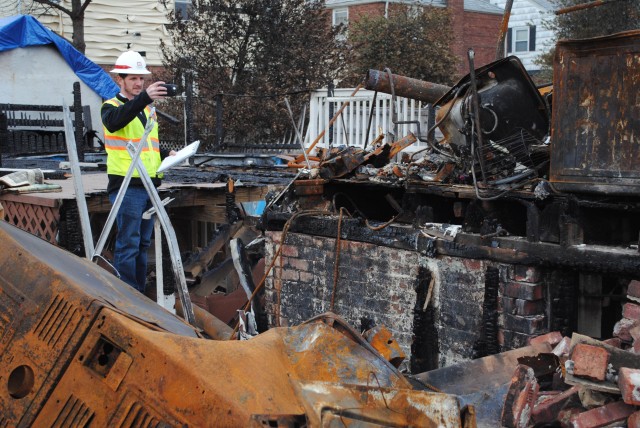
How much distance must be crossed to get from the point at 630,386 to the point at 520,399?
54cm

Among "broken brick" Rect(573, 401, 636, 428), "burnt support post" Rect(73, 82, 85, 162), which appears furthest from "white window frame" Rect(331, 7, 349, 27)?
"broken brick" Rect(573, 401, 636, 428)

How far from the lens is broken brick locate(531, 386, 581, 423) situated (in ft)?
13.1

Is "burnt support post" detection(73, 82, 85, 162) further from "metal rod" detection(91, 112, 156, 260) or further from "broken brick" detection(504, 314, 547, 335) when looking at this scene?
"broken brick" detection(504, 314, 547, 335)

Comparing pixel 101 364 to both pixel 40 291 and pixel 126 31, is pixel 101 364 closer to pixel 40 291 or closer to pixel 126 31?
pixel 40 291

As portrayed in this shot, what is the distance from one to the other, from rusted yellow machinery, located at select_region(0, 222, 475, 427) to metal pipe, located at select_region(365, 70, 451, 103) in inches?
157

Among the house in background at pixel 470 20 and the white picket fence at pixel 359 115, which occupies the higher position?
the house in background at pixel 470 20

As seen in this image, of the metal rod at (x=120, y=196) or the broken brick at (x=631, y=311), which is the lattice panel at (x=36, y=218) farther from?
the broken brick at (x=631, y=311)

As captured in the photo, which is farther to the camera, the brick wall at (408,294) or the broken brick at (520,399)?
the brick wall at (408,294)

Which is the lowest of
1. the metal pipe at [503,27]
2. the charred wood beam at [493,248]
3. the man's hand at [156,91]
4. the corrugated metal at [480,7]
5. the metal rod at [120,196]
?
the charred wood beam at [493,248]

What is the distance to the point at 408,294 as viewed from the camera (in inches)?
233

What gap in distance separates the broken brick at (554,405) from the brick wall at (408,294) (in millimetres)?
1142

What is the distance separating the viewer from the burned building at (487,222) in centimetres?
508

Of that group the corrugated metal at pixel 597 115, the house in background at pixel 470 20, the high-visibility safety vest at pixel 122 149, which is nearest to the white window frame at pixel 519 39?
the house in background at pixel 470 20

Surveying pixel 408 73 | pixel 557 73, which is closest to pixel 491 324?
pixel 557 73
